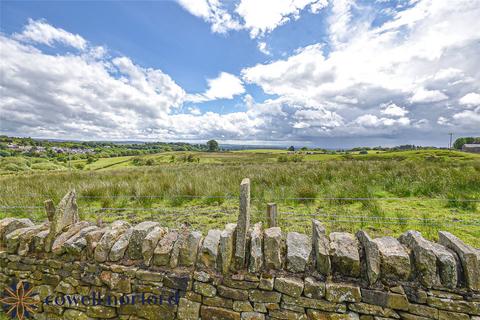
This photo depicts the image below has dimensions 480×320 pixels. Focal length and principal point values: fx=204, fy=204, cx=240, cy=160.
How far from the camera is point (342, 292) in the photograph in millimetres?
2049

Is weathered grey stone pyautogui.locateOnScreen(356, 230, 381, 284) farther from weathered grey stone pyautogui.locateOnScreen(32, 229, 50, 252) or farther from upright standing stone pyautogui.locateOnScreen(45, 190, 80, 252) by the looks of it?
weathered grey stone pyautogui.locateOnScreen(32, 229, 50, 252)

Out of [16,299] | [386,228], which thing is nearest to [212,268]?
[16,299]

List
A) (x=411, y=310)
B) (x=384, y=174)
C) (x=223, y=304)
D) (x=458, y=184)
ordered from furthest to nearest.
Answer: (x=384, y=174) < (x=458, y=184) < (x=223, y=304) < (x=411, y=310)

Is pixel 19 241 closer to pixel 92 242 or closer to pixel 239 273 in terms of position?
pixel 92 242

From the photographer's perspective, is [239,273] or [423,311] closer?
[423,311]

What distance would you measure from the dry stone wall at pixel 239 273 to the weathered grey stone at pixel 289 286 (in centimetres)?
1

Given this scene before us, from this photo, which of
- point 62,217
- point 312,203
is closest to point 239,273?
point 62,217

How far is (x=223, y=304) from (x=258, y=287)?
467 mm

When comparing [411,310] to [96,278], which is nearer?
[411,310]

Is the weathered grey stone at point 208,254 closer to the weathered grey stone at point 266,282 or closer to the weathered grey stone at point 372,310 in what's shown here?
the weathered grey stone at point 266,282

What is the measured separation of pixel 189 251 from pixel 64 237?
1.89m

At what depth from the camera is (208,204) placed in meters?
6.32

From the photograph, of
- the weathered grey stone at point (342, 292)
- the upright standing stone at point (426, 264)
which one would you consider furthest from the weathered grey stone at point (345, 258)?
the upright standing stone at point (426, 264)

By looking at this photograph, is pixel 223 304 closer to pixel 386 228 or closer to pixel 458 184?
pixel 386 228
